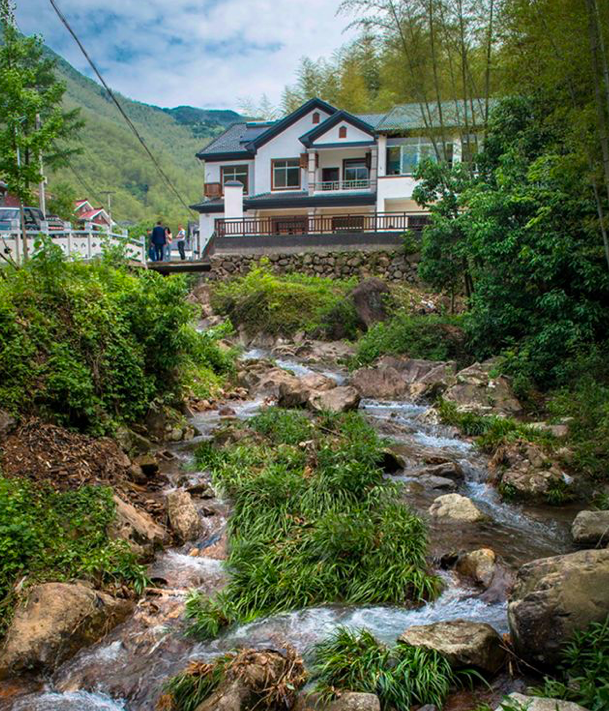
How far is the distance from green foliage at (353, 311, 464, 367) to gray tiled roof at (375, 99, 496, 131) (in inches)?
234

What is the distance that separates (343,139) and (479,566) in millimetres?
30662

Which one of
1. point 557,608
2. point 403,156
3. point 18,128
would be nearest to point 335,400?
point 557,608

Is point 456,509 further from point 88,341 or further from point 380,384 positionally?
point 380,384

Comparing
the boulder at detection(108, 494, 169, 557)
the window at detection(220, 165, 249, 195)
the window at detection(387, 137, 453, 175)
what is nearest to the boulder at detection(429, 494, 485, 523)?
the boulder at detection(108, 494, 169, 557)

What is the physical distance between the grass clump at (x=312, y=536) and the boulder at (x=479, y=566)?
1.25ft

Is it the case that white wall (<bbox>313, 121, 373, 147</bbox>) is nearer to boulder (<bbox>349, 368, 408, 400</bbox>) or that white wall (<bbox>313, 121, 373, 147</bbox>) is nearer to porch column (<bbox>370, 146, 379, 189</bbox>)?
porch column (<bbox>370, 146, 379, 189</bbox>)

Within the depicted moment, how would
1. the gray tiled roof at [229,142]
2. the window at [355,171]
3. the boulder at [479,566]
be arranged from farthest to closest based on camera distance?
the gray tiled roof at [229,142] → the window at [355,171] → the boulder at [479,566]

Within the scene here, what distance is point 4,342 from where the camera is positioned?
7711 millimetres

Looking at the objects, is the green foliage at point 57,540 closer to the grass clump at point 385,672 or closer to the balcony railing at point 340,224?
the grass clump at point 385,672

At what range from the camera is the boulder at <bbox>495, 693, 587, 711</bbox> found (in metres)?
3.60

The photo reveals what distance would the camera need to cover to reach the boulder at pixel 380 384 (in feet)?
46.3

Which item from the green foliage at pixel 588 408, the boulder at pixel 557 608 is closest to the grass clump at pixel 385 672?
the boulder at pixel 557 608

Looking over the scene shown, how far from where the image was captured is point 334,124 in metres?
33.4

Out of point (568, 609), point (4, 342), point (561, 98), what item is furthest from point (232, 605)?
point (561, 98)
